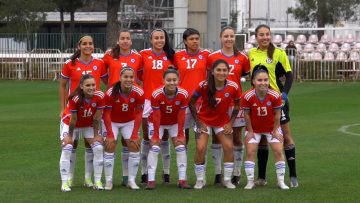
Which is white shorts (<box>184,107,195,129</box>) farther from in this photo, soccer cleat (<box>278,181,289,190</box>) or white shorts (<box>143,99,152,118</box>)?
soccer cleat (<box>278,181,289,190</box>)

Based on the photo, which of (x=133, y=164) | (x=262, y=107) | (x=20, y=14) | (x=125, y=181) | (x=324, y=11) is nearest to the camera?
(x=262, y=107)

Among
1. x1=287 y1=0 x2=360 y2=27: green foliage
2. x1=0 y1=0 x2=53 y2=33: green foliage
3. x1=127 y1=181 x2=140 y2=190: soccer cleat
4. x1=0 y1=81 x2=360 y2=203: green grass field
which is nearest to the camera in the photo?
x1=0 y1=81 x2=360 y2=203: green grass field

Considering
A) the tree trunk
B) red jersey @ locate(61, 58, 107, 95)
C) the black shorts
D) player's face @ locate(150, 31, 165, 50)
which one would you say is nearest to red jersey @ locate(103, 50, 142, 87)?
red jersey @ locate(61, 58, 107, 95)

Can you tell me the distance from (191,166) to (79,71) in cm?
288

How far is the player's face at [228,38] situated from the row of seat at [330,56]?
32.4 metres

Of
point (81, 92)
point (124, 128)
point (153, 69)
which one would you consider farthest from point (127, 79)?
point (153, 69)

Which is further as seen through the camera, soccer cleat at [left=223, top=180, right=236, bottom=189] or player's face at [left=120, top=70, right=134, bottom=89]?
soccer cleat at [left=223, top=180, right=236, bottom=189]

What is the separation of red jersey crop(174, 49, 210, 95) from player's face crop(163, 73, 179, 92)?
0.65m

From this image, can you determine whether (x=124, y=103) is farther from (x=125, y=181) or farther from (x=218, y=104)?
(x=218, y=104)

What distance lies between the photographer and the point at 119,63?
13688 mm

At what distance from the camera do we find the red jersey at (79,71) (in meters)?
13.5

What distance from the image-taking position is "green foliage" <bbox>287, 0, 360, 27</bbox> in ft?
220

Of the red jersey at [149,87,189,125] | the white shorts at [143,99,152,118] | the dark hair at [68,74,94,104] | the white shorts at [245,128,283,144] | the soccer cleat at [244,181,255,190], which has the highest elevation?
the dark hair at [68,74,94,104]

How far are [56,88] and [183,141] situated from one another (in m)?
28.3
